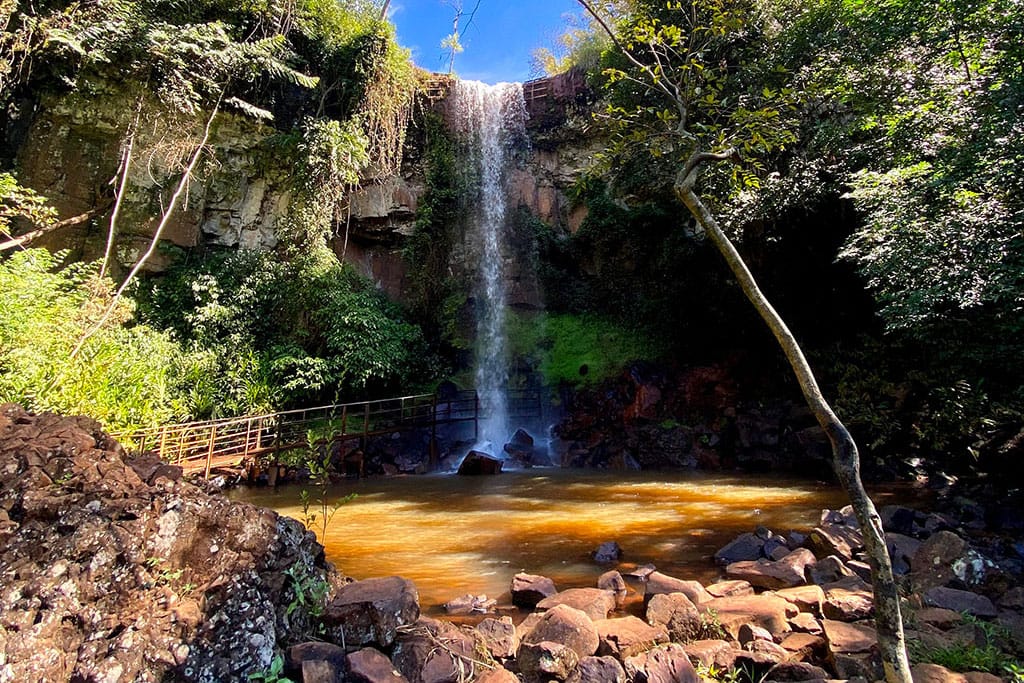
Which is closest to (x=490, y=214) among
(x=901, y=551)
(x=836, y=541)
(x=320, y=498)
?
(x=320, y=498)

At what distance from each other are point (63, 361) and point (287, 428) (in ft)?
17.4

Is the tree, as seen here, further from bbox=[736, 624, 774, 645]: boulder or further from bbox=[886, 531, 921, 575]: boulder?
bbox=[886, 531, 921, 575]: boulder

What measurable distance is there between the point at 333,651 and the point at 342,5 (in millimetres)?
18010

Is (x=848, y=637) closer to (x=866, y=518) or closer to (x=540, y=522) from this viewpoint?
(x=866, y=518)

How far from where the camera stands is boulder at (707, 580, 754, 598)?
397cm

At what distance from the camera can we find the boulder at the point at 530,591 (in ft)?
13.1

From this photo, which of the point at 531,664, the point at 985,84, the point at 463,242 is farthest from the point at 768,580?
the point at 463,242

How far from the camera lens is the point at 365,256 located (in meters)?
17.4

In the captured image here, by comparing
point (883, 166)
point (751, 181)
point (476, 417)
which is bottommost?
point (476, 417)

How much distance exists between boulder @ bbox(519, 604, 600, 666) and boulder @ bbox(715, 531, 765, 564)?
7.58ft

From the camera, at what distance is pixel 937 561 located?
4059 mm

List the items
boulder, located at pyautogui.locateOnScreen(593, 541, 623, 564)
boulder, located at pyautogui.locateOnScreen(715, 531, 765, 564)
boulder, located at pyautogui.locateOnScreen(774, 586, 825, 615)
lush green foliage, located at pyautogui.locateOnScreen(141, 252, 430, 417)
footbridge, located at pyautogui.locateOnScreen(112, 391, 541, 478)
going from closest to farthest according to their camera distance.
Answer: boulder, located at pyautogui.locateOnScreen(774, 586, 825, 615) → boulder, located at pyautogui.locateOnScreen(715, 531, 765, 564) → boulder, located at pyautogui.locateOnScreen(593, 541, 623, 564) → footbridge, located at pyautogui.locateOnScreen(112, 391, 541, 478) → lush green foliage, located at pyautogui.locateOnScreen(141, 252, 430, 417)

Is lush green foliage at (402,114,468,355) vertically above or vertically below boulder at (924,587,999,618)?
above

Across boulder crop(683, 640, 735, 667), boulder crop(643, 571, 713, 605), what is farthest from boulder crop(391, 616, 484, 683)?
boulder crop(643, 571, 713, 605)
